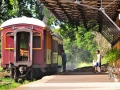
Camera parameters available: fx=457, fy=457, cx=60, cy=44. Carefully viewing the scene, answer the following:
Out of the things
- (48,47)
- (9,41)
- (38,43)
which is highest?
(9,41)

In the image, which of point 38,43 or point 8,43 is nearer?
point 38,43

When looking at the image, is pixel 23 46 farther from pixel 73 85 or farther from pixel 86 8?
pixel 73 85

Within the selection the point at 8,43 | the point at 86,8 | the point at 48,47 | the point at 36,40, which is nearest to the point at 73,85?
the point at 36,40

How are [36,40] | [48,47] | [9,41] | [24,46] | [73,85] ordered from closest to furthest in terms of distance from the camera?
[73,85], [36,40], [9,41], [24,46], [48,47]

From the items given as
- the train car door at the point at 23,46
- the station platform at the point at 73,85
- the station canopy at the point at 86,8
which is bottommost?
the station platform at the point at 73,85

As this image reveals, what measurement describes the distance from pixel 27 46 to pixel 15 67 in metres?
1.32

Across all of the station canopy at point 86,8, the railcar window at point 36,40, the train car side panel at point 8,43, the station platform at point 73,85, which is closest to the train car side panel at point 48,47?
the railcar window at point 36,40

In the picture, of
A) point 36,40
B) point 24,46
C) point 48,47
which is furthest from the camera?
point 48,47

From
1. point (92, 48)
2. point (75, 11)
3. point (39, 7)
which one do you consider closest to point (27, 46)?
point (75, 11)

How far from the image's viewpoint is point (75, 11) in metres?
28.6

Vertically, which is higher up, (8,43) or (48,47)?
(8,43)

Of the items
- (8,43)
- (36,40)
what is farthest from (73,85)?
(8,43)

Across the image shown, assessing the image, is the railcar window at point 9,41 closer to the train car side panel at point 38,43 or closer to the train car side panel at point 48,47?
the train car side panel at point 38,43

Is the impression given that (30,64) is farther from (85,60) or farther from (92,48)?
(85,60)
